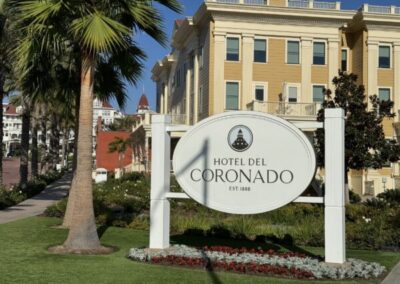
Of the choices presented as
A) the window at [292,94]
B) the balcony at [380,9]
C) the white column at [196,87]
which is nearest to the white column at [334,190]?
the window at [292,94]

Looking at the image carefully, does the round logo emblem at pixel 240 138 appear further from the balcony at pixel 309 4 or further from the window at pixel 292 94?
the balcony at pixel 309 4

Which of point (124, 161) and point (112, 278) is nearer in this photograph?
point (112, 278)

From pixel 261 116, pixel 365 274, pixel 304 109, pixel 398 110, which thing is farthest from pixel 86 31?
pixel 398 110

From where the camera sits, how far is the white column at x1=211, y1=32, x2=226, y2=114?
3628 cm

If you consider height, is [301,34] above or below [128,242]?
above

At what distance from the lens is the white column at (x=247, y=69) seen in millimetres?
36750

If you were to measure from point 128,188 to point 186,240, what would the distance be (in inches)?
601

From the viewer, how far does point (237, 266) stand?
9312 millimetres

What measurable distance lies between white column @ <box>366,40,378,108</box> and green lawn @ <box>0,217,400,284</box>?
27.8 meters

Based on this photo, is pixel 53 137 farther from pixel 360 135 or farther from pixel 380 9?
pixel 360 135

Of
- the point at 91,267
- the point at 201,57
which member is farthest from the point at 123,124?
the point at 91,267

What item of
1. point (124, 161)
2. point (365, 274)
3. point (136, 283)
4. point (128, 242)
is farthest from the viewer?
point (124, 161)

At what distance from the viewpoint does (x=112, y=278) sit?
8602 millimetres

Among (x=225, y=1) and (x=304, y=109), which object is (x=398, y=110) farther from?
(x=225, y=1)
